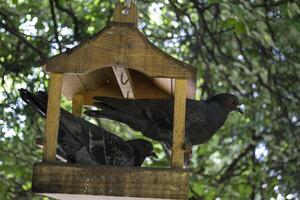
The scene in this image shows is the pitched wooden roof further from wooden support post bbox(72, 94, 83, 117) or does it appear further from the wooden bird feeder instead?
wooden support post bbox(72, 94, 83, 117)

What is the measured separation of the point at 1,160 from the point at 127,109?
8.44 feet

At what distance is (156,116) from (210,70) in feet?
12.2

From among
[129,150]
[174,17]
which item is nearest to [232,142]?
[174,17]

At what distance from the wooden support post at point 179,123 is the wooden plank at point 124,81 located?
48 cm

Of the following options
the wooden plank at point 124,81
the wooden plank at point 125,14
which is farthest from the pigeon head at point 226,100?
the wooden plank at point 125,14

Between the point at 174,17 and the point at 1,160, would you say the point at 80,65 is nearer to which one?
the point at 1,160

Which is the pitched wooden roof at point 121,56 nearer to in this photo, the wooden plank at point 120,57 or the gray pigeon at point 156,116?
the wooden plank at point 120,57

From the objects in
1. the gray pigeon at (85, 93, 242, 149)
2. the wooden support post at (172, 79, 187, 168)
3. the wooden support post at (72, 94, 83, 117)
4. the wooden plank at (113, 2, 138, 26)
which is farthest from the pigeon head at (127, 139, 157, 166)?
the wooden plank at (113, 2, 138, 26)

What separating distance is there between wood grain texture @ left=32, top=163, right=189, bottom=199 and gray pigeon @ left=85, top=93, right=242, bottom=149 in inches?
18.6

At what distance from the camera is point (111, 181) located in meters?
3.60

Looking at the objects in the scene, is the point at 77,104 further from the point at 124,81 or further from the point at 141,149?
the point at 141,149

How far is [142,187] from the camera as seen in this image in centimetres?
358

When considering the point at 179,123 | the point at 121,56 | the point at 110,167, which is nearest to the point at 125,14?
the point at 121,56

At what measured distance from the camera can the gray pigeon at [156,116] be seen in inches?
159
